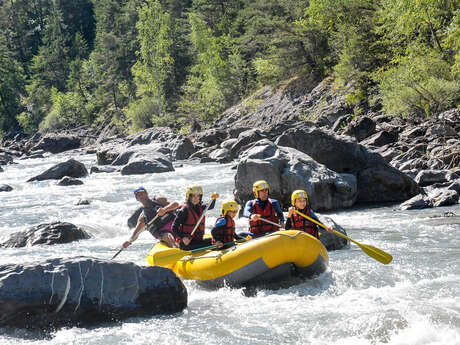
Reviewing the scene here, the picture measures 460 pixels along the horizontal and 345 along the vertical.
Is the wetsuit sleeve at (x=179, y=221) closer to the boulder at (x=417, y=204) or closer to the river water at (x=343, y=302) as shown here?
the river water at (x=343, y=302)

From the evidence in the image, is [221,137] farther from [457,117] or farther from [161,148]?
[457,117]

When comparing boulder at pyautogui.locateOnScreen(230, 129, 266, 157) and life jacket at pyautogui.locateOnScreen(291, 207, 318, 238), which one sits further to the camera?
boulder at pyautogui.locateOnScreen(230, 129, 266, 157)

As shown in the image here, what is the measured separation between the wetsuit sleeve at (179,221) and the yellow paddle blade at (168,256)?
13.6 inches

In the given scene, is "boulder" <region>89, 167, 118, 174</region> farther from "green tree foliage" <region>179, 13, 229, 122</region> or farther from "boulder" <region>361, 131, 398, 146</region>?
"green tree foliage" <region>179, 13, 229, 122</region>

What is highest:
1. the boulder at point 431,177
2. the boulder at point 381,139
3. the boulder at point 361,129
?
the boulder at point 361,129

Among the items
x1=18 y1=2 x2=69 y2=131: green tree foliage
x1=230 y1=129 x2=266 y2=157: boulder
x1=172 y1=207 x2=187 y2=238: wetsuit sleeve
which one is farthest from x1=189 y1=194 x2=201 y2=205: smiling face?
x1=18 y1=2 x2=69 y2=131: green tree foliage

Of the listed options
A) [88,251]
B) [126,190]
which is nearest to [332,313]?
[88,251]

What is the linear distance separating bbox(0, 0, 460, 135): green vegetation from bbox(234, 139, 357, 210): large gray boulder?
316 inches

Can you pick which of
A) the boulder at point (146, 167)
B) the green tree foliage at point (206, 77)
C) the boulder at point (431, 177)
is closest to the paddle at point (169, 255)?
the boulder at point (431, 177)

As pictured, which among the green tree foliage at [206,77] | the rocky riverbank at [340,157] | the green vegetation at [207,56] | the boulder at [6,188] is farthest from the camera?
the green tree foliage at [206,77]

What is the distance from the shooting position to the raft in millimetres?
6324

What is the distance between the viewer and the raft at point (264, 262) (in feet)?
20.7

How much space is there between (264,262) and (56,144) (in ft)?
126

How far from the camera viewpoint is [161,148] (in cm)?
2430
